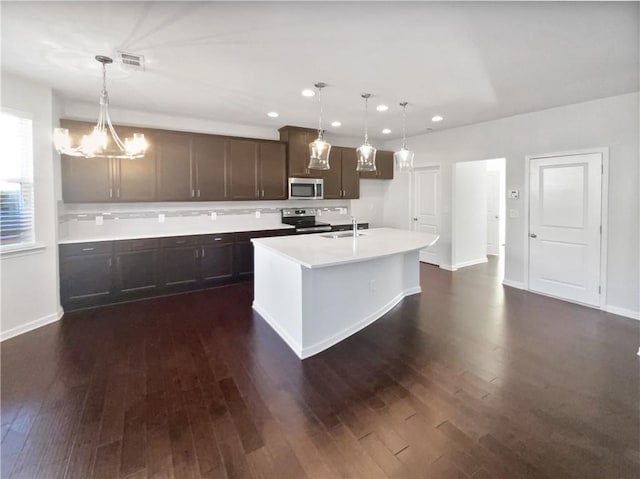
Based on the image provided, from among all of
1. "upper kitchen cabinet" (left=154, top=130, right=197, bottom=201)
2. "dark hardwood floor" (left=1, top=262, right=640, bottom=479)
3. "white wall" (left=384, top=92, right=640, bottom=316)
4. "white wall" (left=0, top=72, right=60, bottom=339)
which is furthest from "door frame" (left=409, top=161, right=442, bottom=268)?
"white wall" (left=0, top=72, right=60, bottom=339)

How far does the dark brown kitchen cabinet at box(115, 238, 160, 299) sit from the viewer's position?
4.09 metres

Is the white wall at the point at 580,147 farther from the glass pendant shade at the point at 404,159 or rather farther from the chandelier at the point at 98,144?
the chandelier at the point at 98,144

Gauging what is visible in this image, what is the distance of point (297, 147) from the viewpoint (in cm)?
547

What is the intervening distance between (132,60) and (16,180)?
70.9 inches

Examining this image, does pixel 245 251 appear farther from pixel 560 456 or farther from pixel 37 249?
pixel 560 456

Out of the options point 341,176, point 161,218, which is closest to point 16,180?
point 161,218

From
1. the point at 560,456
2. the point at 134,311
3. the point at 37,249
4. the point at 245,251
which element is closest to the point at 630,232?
the point at 560,456

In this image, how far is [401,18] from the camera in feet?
6.86

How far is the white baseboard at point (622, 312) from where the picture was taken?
362cm

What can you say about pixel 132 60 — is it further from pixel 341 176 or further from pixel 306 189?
pixel 341 176

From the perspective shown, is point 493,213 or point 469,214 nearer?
point 469,214

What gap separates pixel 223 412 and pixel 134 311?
98.6 inches

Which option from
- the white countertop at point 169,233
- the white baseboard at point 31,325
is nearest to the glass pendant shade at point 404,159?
the white countertop at point 169,233

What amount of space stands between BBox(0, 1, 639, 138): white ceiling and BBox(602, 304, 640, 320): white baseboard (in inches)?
99.7
